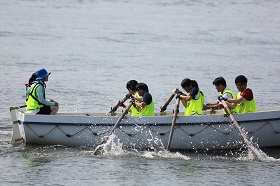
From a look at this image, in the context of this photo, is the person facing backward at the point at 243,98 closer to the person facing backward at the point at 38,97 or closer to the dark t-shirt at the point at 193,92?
the dark t-shirt at the point at 193,92

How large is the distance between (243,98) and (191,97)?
4.37 feet

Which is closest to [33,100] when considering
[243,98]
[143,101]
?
[143,101]

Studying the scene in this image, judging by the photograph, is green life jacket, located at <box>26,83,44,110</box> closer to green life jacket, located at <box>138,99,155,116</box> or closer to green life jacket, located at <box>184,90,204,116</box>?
green life jacket, located at <box>138,99,155,116</box>

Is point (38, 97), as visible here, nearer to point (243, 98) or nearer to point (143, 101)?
point (143, 101)

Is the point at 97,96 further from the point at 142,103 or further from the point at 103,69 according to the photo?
the point at 142,103

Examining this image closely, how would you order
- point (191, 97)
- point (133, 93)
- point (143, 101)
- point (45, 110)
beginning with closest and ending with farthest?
A: point (191, 97) < point (143, 101) < point (45, 110) < point (133, 93)

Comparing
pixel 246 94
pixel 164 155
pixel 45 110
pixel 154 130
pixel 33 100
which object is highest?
pixel 246 94

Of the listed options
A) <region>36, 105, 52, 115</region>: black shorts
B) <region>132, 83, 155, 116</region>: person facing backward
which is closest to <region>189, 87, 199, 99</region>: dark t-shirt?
<region>132, 83, 155, 116</region>: person facing backward

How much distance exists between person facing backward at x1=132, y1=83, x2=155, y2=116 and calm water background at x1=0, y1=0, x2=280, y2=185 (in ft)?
3.68

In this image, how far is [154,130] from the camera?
65.0 ft

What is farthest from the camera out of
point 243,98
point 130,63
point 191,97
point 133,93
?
point 130,63

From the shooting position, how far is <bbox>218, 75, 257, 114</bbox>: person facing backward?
19469 millimetres

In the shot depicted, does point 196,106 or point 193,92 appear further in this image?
point 196,106

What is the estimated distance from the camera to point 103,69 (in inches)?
1401
